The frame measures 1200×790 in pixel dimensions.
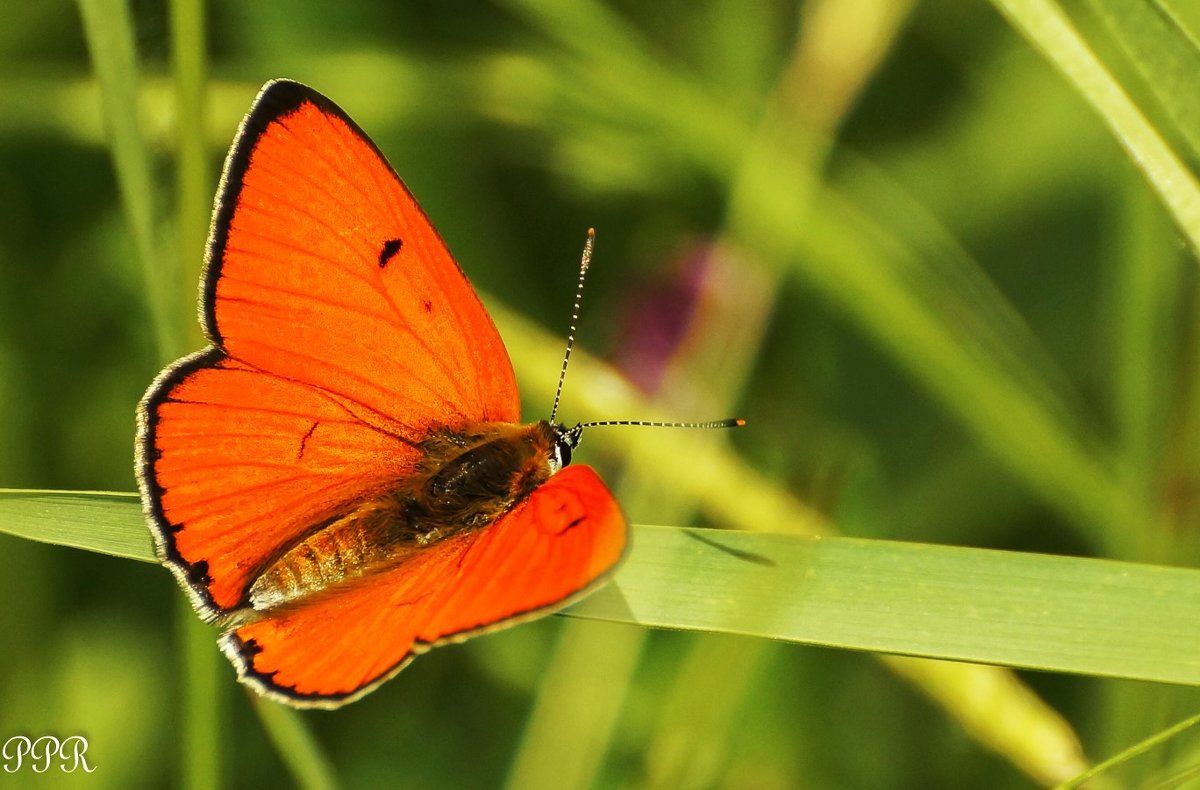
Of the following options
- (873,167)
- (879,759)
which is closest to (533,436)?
(879,759)

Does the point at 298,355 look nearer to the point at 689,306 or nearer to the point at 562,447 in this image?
the point at 562,447

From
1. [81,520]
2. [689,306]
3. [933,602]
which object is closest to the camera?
[933,602]

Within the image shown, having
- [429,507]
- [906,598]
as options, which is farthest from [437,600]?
→ [906,598]

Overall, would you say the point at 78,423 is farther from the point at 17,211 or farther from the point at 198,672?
the point at 198,672

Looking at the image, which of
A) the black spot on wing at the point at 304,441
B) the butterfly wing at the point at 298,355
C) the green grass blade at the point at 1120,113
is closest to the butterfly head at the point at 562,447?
the butterfly wing at the point at 298,355

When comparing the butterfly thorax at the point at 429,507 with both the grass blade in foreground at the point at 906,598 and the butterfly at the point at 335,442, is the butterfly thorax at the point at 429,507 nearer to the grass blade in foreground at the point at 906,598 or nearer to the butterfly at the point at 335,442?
the butterfly at the point at 335,442

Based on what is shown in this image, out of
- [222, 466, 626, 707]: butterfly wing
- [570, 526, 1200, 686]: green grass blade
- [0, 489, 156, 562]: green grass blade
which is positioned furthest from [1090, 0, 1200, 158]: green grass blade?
[0, 489, 156, 562]: green grass blade

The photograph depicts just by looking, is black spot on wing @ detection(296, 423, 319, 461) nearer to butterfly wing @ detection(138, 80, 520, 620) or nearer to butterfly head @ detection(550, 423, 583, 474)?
butterfly wing @ detection(138, 80, 520, 620)
